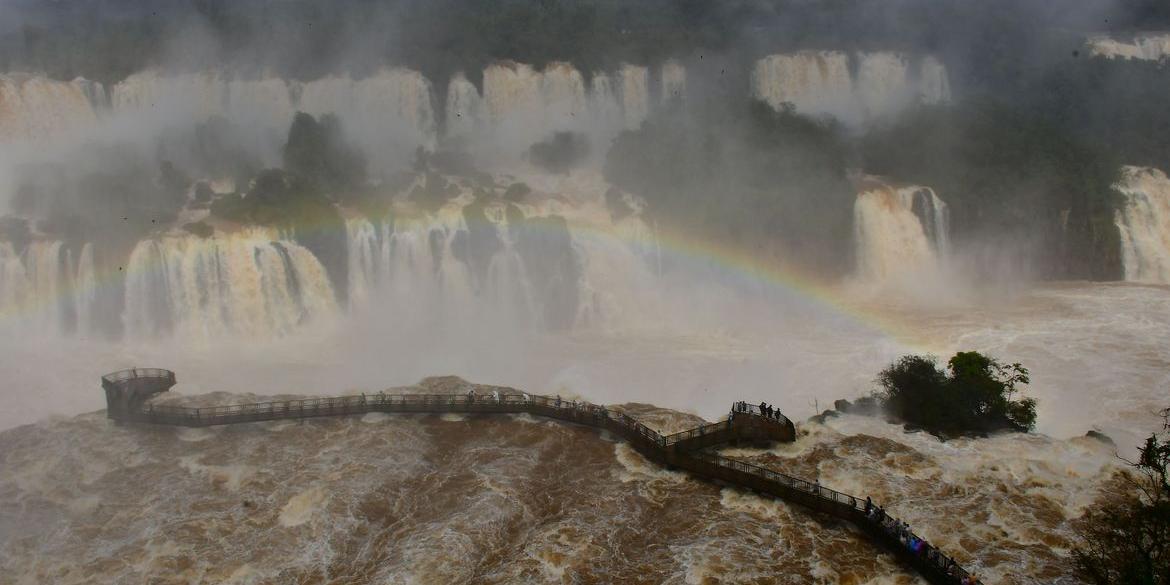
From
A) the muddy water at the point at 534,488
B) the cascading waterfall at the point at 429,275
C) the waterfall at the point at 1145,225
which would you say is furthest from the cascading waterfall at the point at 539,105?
the waterfall at the point at 1145,225

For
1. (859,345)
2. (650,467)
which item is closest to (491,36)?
(859,345)

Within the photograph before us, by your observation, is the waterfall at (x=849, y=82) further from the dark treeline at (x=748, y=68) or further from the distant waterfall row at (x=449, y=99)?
the dark treeline at (x=748, y=68)

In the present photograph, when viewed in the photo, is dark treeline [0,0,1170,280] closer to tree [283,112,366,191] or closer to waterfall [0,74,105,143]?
tree [283,112,366,191]

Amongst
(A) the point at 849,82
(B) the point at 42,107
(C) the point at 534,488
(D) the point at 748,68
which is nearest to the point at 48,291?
(B) the point at 42,107

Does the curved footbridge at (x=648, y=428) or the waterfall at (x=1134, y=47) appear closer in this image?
the curved footbridge at (x=648, y=428)

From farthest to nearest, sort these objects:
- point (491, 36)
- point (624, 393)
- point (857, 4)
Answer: point (857, 4)
point (491, 36)
point (624, 393)

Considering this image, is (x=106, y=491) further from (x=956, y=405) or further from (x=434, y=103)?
(x=434, y=103)
